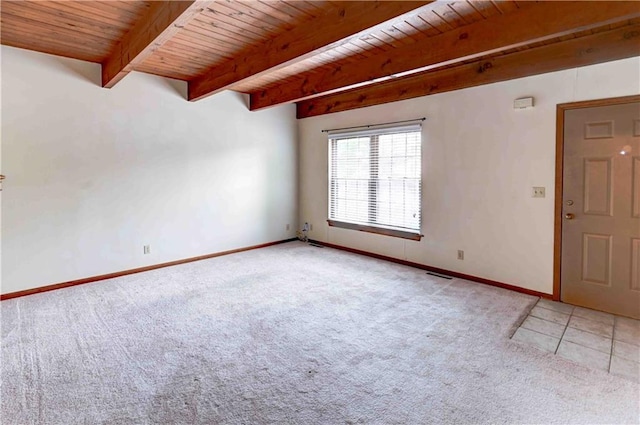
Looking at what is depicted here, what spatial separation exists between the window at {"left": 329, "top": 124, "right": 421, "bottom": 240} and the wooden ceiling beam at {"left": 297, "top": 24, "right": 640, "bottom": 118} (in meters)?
0.50

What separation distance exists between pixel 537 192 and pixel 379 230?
7.09 ft

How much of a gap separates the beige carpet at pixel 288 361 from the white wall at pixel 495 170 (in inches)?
19.0

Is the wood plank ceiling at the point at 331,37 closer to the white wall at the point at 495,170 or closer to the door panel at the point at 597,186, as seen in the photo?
the white wall at the point at 495,170

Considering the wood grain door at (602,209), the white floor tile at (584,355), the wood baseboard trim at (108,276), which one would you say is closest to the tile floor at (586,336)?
the white floor tile at (584,355)

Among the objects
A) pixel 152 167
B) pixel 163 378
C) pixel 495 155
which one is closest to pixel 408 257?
pixel 495 155

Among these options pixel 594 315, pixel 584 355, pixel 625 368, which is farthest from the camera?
pixel 594 315

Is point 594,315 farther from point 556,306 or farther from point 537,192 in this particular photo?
point 537,192

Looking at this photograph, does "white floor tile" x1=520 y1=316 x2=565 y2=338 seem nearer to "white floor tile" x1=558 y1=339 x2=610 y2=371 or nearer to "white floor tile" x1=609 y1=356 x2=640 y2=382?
"white floor tile" x1=558 y1=339 x2=610 y2=371

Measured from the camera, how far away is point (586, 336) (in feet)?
8.84

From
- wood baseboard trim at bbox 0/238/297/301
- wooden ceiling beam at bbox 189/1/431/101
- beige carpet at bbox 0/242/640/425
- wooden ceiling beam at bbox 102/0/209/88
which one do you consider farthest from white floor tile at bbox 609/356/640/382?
wood baseboard trim at bbox 0/238/297/301

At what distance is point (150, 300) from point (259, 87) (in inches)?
134

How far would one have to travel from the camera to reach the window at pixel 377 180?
4.66m

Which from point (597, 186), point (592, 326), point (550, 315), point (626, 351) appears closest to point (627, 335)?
point (592, 326)

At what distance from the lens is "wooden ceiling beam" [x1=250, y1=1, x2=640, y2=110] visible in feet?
7.41
